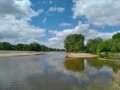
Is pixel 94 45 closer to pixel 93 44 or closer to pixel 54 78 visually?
pixel 93 44

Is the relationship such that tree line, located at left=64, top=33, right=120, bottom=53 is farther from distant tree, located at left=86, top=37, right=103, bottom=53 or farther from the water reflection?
the water reflection

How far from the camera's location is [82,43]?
360 ft

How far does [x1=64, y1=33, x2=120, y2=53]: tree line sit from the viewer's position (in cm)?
7141

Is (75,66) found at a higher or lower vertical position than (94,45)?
lower

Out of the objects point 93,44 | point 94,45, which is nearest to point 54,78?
point 94,45

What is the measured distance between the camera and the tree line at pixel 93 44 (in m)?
71.4

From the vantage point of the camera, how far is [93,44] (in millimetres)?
100625

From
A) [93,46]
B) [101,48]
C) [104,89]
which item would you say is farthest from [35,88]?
[93,46]

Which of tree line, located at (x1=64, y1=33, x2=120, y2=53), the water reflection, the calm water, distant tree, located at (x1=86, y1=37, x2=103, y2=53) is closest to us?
the calm water

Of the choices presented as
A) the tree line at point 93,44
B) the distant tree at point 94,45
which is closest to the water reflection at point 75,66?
the tree line at point 93,44

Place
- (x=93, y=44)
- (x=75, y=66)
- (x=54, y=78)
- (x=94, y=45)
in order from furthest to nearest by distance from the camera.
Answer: (x=93, y=44), (x=94, y=45), (x=75, y=66), (x=54, y=78)

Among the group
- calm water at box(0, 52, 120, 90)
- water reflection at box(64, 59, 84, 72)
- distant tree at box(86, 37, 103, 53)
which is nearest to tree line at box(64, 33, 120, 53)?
distant tree at box(86, 37, 103, 53)

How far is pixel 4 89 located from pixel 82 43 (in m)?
97.5

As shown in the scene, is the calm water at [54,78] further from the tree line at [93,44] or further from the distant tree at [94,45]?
the distant tree at [94,45]
